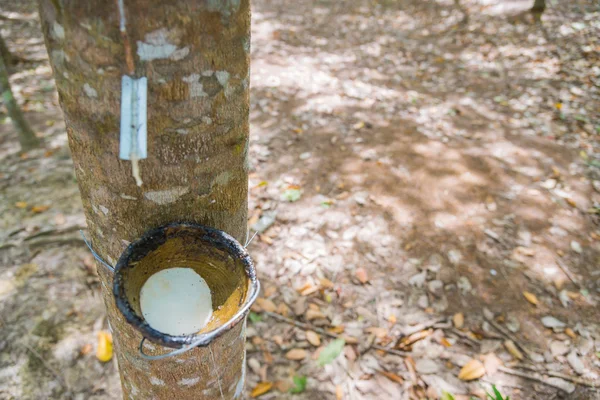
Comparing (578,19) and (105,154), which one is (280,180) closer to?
(105,154)

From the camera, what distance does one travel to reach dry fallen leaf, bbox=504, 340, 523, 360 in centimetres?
246

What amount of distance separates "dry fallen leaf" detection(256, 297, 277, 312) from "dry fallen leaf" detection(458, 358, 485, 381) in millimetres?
1262

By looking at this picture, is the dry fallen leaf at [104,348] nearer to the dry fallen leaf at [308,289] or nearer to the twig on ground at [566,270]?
the dry fallen leaf at [308,289]

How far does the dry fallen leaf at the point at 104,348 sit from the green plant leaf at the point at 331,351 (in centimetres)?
132

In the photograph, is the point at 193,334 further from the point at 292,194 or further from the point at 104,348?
the point at 292,194

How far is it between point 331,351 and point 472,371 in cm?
87

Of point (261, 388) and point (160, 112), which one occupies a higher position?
point (160, 112)

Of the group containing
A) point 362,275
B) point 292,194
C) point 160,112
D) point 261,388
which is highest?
point 160,112

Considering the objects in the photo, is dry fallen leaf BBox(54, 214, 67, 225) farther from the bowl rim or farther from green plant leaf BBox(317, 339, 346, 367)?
the bowl rim

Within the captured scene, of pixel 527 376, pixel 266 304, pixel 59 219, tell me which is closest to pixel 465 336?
pixel 527 376

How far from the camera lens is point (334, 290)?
2826mm

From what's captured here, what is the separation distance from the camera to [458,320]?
264 centimetres

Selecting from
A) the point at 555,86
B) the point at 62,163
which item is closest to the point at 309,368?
the point at 62,163

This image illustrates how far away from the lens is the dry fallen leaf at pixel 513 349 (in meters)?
2.46
